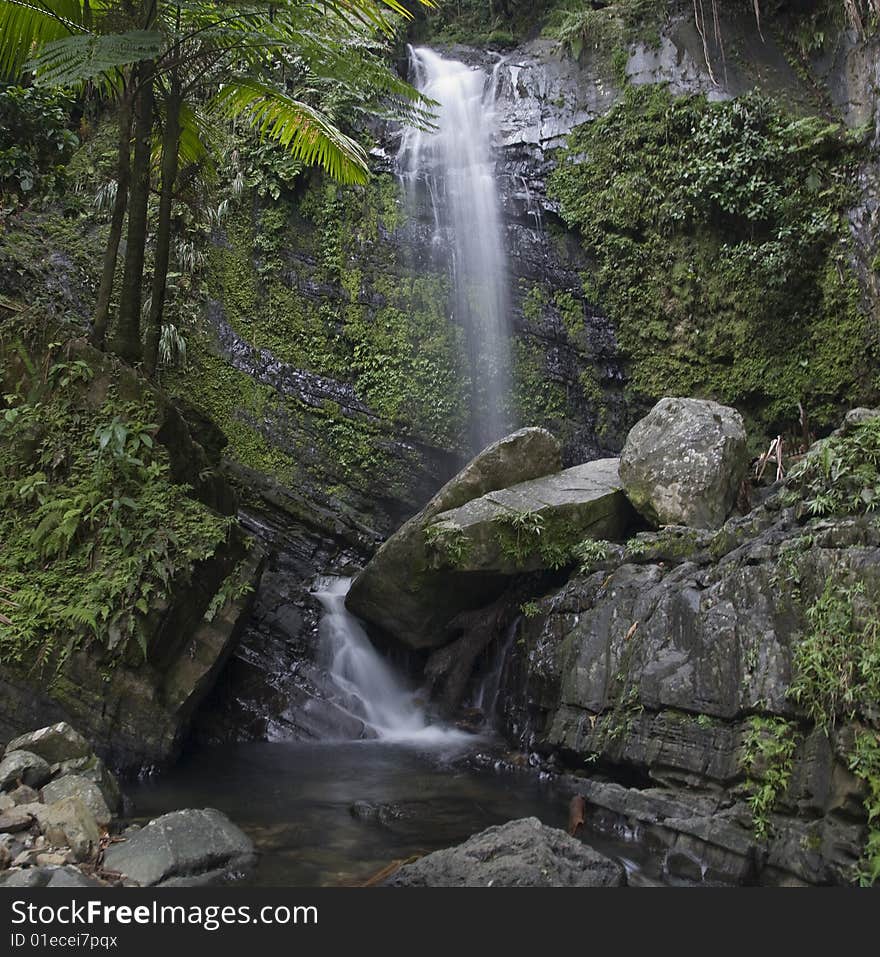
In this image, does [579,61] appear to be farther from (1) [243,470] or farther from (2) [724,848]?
(2) [724,848]

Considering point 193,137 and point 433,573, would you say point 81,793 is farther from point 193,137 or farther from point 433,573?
point 193,137

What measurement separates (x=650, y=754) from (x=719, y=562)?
1.61 m

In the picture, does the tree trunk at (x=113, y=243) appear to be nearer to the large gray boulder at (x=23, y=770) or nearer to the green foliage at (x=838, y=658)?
the large gray boulder at (x=23, y=770)

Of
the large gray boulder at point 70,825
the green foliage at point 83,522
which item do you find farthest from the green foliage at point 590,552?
the large gray boulder at point 70,825

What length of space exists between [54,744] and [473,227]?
33.7ft

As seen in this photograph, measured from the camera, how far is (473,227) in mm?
12891

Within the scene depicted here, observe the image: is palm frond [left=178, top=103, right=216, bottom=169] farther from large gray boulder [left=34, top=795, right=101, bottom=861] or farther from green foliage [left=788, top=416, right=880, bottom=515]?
green foliage [left=788, top=416, right=880, bottom=515]

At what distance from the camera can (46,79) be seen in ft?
19.2

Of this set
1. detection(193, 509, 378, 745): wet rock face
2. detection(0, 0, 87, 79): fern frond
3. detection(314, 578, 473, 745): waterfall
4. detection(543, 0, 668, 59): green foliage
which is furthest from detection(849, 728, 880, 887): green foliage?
detection(543, 0, 668, 59): green foliage

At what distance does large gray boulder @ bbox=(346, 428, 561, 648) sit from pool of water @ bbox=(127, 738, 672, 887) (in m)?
1.51

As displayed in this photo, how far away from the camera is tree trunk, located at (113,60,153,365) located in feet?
25.5

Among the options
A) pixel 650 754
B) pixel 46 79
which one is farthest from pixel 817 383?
pixel 46 79

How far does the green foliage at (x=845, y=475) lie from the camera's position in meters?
5.23

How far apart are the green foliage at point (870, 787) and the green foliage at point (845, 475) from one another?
1631 millimetres
